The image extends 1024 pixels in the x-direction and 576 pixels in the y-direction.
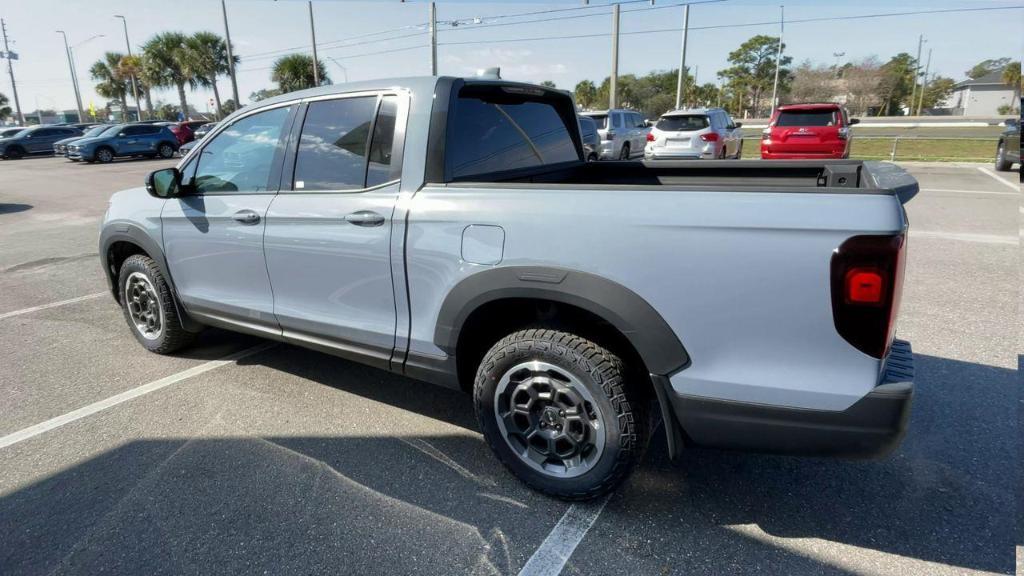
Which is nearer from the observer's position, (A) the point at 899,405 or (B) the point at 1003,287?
(A) the point at 899,405

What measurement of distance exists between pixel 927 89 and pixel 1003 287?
88.0 m

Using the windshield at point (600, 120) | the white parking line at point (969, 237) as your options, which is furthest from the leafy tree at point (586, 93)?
the white parking line at point (969, 237)

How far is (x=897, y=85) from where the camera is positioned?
2756 inches

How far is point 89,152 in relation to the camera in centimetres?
2473

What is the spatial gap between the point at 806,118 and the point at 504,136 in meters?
13.3

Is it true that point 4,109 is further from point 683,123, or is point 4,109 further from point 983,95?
point 983,95

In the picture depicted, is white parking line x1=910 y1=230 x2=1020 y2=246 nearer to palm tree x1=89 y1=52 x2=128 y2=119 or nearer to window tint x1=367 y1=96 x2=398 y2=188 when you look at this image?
window tint x1=367 y1=96 x2=398 y2=188

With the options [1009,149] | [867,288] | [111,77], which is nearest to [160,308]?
[867,288]

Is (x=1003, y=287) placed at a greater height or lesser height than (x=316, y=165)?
lesser

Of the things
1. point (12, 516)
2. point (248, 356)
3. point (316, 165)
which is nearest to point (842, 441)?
point (316, 165)

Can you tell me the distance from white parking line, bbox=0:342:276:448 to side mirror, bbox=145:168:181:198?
122cm

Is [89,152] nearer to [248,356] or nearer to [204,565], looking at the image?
[248,356]

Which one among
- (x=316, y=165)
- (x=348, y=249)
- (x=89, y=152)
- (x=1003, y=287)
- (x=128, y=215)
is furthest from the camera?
(x=89, y=152)

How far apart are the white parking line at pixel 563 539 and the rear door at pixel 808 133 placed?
533 inches
